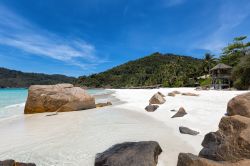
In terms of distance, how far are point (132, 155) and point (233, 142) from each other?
1.70 m

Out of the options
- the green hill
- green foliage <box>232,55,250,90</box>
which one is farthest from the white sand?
the green hill

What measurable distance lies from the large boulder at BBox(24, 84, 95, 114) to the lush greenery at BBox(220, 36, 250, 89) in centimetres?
1998

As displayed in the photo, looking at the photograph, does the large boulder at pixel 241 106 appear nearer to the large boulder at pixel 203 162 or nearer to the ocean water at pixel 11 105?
the large boulder at pixel 203 162

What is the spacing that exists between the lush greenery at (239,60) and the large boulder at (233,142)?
75.6 feet

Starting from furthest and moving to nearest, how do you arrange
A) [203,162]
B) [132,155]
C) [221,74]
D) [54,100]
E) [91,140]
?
[221,74], [54,100], [91,140], [132,155], [203,162]

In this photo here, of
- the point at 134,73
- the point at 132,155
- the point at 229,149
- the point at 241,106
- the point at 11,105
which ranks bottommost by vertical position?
the point at 11,105

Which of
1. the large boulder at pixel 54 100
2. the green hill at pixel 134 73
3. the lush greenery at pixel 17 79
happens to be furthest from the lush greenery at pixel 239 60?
the lush greenery at pixel 17 79

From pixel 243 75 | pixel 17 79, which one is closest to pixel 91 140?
pixel 243 75

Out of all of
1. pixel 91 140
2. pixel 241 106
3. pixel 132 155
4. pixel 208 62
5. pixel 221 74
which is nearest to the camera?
pixel 132 155

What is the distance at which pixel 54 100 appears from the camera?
12.1 m

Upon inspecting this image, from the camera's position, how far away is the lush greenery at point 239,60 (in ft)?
76.7

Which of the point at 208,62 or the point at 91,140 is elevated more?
the point at 208,62

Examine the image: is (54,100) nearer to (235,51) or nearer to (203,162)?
(203,162)

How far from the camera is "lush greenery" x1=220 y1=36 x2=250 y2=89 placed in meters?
23.4
